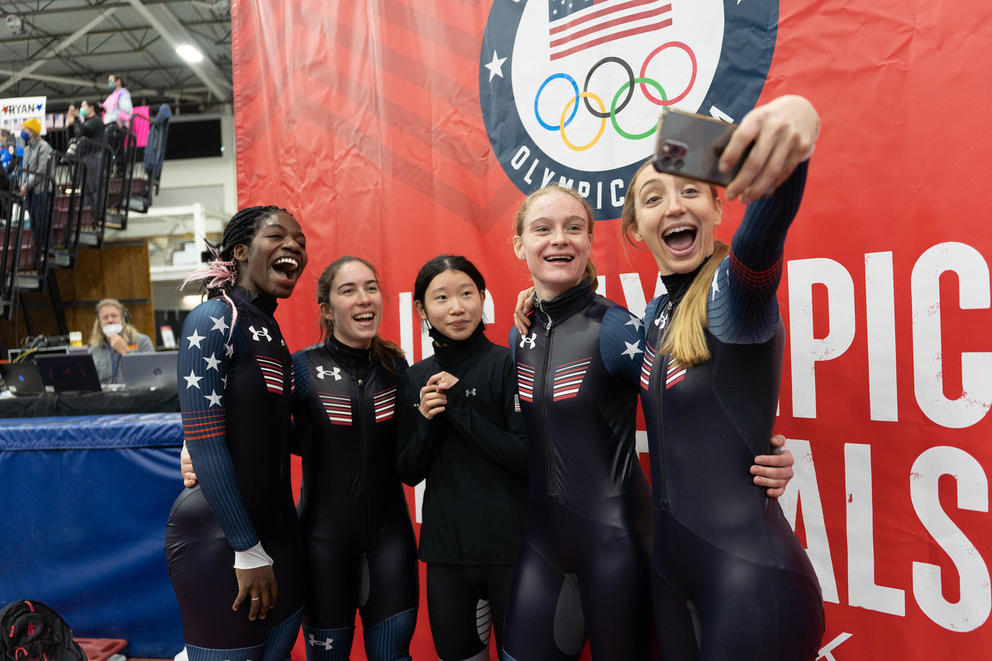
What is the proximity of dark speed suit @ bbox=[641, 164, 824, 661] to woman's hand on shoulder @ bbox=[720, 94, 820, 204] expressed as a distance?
27cm

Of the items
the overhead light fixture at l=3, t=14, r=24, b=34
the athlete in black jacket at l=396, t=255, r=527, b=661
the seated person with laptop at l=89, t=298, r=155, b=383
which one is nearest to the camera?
the athlete in black jacket at l=396, t=255, r=527, b=661

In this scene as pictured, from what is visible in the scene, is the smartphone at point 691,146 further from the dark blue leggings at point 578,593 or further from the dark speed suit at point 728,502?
the dark blue leggings at point 578,593

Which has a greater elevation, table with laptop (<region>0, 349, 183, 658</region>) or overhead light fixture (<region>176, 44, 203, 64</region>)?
overhead light fixture (<region>176, 44, 203, 64</region>)

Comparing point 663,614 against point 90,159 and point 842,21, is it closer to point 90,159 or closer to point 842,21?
point 842,21

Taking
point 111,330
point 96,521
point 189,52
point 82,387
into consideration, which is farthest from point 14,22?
point 96,521

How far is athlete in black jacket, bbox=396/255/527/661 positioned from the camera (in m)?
1.98

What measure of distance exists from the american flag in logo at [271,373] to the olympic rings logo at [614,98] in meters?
1.43

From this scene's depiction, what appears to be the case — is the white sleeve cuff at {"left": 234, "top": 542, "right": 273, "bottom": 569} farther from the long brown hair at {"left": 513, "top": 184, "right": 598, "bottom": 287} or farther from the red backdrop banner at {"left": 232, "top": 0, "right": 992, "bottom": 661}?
the red backdrop banner at {"left": 232, "top": 0, "right": 992, "bottom": 661}

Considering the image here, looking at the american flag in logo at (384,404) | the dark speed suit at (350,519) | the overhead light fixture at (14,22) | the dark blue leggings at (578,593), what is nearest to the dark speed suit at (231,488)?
the dark speed suit at (350,519)

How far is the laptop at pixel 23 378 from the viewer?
4.95m

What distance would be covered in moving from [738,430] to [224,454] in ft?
4.38

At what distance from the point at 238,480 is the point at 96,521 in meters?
1.95

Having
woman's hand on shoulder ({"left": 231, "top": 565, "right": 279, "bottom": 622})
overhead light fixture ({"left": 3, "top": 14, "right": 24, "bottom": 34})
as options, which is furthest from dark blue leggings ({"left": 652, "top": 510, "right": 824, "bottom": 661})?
overhead light fixture ({"left": 3, "top": 14, "right": 24, "bottom": 34})

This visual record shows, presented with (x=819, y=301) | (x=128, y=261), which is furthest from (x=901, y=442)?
(x=128, y=261)
